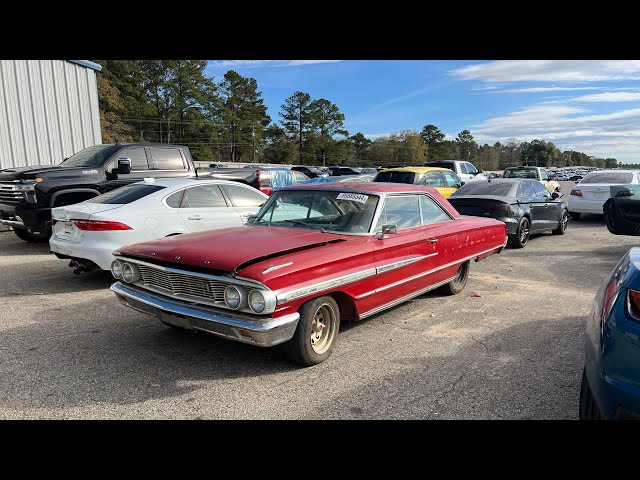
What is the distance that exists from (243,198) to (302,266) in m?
4.44

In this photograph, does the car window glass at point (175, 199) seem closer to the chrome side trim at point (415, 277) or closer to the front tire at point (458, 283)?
the chrome side trim at point (415, 277)

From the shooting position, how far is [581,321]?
5.09 m

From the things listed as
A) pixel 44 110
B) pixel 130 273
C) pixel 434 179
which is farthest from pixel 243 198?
pixel 44 110

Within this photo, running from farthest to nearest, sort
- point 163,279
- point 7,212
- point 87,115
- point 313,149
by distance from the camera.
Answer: point 313,149
point 87,115
point 7,212
point 163,279

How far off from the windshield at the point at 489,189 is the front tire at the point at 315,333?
6.84 m

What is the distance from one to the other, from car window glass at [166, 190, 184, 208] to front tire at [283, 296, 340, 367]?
380 cm

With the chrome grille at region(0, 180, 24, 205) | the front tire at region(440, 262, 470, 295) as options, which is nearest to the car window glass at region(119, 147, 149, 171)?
the chrome grille at region(0, 180, 24, 205)

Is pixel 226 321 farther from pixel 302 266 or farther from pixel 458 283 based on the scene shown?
pixel 458 283

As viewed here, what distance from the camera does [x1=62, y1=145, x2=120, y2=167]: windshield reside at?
945 centimetres

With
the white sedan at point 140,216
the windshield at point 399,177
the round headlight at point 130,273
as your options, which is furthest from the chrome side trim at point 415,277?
the windshield at point 399,177
